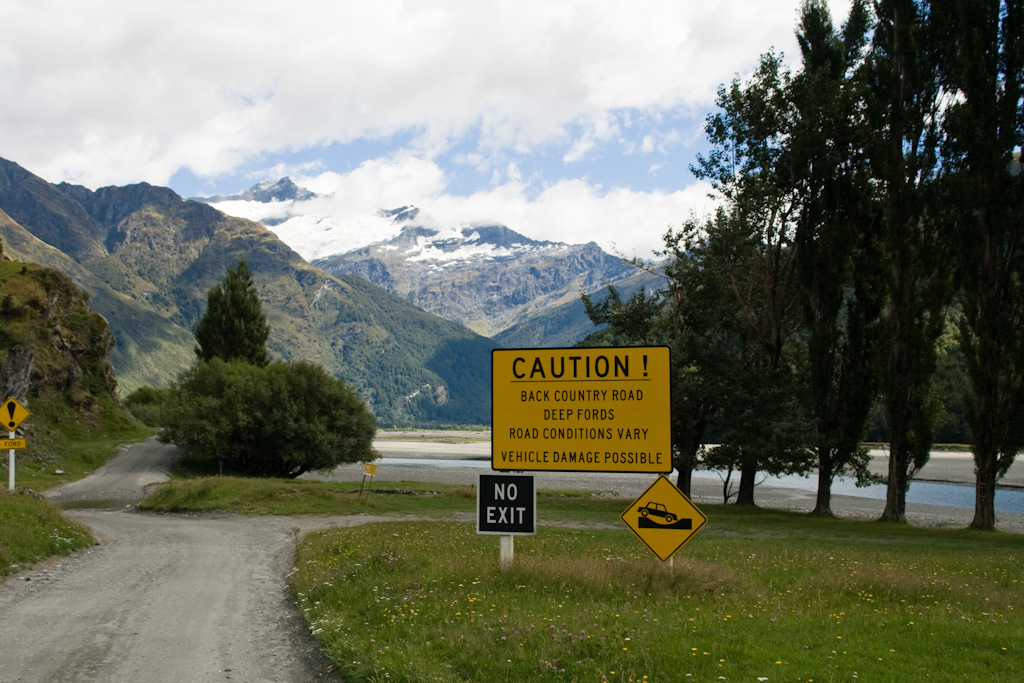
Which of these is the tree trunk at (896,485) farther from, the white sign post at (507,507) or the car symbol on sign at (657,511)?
the white sign post at (507,507)

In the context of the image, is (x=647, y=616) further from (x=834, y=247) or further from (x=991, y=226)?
(x=834, y=247)

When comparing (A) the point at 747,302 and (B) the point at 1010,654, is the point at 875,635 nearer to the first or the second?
(B) the point at 1010,654

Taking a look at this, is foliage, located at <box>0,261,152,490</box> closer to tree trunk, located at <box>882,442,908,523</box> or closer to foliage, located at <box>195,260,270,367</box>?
foliage, located at <box>195,260,270,367</box>

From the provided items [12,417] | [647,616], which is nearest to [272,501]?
[12,417]

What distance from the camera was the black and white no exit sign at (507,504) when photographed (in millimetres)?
12031

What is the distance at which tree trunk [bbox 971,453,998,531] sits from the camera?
29.8 metres

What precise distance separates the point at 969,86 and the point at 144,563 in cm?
3209

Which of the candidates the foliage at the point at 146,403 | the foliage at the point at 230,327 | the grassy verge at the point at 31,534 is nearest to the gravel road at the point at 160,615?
the grassy verge at the point at 31,534

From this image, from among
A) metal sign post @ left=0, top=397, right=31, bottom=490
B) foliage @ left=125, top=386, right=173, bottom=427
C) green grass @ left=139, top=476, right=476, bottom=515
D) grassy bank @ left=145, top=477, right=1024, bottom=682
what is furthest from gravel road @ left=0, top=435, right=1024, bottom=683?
foliage @ left=125, top=386, right=173, bottom=427

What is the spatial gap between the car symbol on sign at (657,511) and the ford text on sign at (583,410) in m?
0.77

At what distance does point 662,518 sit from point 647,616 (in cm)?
204

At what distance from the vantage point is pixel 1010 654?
8.05 m

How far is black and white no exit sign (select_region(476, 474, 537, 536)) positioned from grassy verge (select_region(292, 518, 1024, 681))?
0.63 meters

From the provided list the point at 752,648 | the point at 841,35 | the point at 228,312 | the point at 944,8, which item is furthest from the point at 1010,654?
the point at 228,312
